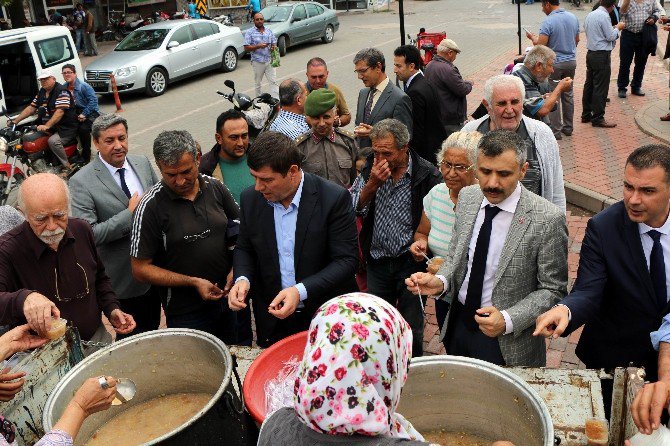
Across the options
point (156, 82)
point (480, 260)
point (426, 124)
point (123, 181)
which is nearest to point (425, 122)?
point (426, 124)

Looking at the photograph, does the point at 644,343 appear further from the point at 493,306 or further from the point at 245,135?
the point at 245,135

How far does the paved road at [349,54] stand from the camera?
12.9m

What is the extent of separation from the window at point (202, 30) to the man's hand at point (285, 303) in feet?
49.1

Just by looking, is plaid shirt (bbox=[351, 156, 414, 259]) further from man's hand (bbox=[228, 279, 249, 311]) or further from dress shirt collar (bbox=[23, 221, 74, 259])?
dress shirt collar (bbox=[23, 221, 74, 259])

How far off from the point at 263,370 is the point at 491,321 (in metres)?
1.00

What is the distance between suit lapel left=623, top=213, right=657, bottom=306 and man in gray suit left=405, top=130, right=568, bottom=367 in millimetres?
323

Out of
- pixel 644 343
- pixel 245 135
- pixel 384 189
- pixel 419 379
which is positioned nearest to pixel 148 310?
pixel 245 135

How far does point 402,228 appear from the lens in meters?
4.11

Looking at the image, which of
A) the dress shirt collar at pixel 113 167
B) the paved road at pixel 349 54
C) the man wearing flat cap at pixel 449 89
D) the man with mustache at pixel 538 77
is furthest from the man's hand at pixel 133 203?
the paved road at pixel 349 54

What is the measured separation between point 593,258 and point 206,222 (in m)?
2.04

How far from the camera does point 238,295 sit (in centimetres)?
312

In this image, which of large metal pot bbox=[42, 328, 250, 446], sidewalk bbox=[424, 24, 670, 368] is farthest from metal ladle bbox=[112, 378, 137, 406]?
sidewalk bbox=[424, 24, 670, 368]

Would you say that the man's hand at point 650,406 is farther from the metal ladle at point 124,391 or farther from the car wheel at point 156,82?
the car wheel at point 156,82

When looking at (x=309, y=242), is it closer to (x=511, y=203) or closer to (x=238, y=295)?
(x=238, y=295)
